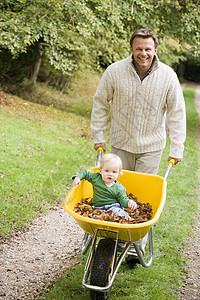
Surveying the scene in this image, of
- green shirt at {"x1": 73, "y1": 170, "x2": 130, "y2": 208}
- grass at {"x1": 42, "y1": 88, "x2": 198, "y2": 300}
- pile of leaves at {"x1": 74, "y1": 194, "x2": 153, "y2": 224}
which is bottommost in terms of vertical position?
grass at {"x1": 42, "y1": 88, "x2": 198, "y2": 300}

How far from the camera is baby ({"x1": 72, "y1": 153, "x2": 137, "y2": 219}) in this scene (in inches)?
116

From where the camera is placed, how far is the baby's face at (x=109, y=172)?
9.63 feet

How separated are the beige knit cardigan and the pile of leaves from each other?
545mm

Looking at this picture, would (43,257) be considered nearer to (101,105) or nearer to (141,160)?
(141,160)

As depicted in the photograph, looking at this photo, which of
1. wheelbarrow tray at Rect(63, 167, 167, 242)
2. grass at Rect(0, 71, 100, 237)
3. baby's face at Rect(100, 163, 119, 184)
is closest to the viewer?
wheelbarrow tray at Rect(63, 167, 167, 242)

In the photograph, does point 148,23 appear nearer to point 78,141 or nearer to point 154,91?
point 78,141

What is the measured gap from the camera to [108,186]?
9.87 ft

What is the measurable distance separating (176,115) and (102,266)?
1472mm

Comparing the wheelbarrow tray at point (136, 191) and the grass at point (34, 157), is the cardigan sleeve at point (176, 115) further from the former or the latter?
the grass at point (34, 157)

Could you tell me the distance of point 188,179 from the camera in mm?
7320

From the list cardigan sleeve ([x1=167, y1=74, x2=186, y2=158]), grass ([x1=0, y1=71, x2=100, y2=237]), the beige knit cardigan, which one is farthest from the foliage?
cardigan sleeve ([x1=167, y1=74, x2=186, y2=158])

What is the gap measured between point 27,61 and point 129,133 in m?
10.9

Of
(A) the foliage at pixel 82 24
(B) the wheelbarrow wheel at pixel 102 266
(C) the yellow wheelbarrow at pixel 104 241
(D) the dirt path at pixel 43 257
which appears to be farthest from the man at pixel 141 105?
(A) the foliage at pixel 82 24

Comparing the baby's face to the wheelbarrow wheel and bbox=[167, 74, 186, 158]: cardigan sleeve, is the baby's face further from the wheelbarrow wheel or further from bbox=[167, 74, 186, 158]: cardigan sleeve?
bbox=[167, 74, 186, 158]: cardigan sleeve
